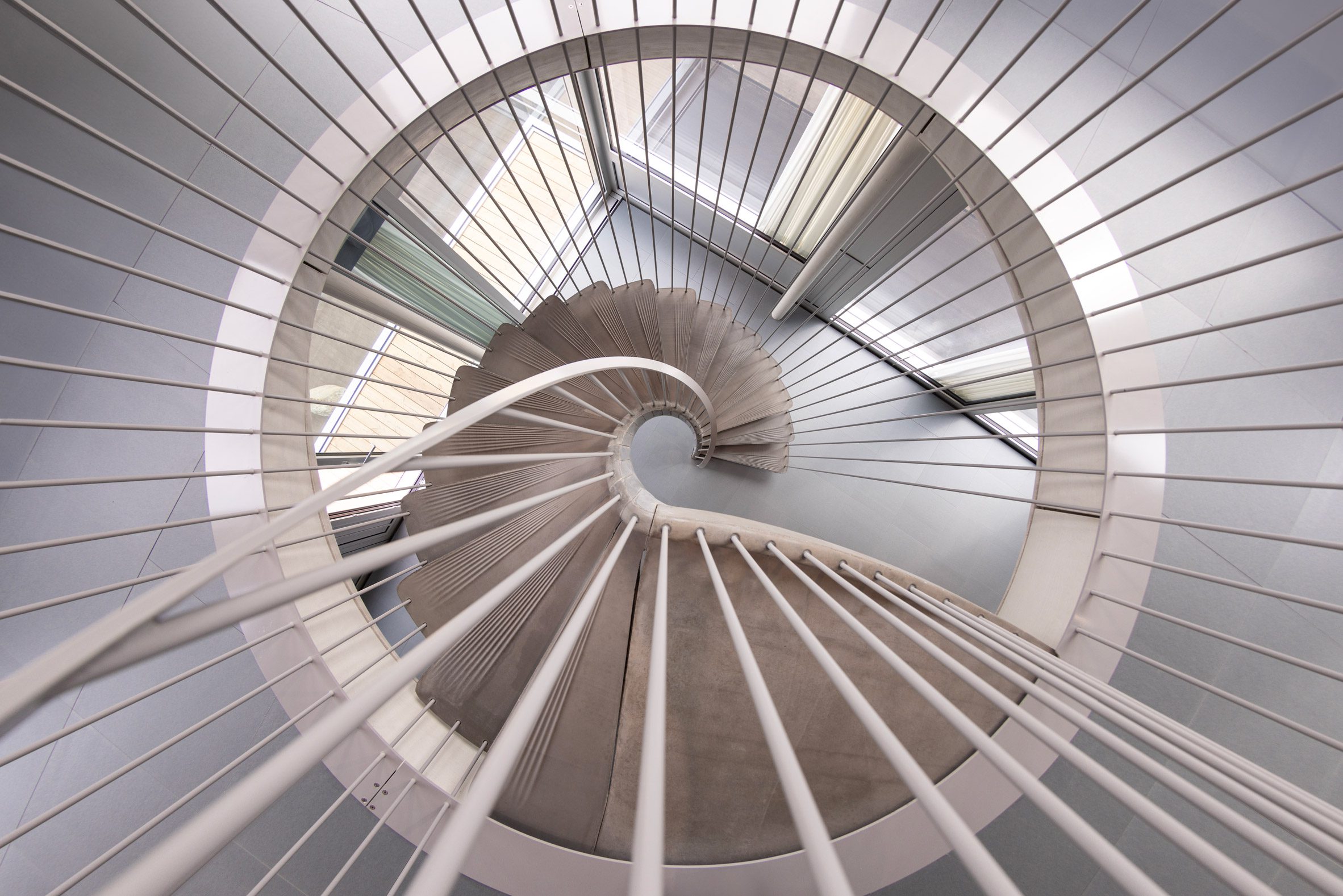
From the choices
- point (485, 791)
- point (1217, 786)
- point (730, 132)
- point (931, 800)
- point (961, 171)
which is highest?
point (961, 171)

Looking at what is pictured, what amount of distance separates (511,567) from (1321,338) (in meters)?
3.70

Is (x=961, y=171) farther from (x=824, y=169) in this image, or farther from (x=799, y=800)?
(x=799, y=800)

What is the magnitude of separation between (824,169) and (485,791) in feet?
13.0

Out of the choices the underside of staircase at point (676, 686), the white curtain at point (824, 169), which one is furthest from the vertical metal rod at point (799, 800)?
the white curtain at point (824, 169)

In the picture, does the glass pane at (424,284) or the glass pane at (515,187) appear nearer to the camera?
the glass pane at (424,284)

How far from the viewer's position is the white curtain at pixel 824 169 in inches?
118

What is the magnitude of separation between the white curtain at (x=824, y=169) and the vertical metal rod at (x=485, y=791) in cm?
278

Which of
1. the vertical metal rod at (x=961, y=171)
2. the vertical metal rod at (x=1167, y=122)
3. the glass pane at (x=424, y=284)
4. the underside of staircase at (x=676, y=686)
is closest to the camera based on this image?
the vertical metal rod at (x=1167, y=122)

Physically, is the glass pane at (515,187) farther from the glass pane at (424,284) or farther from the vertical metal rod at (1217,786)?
the vertical metal rod at (1217,786)

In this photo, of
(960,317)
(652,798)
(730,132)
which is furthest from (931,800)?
(960,317)

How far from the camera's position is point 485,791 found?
1.73ft

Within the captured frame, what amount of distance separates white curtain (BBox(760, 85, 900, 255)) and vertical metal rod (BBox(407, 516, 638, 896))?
2780 mm

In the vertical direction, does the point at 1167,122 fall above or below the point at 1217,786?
above

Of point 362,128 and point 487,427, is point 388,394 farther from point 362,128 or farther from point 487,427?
point 362,128
